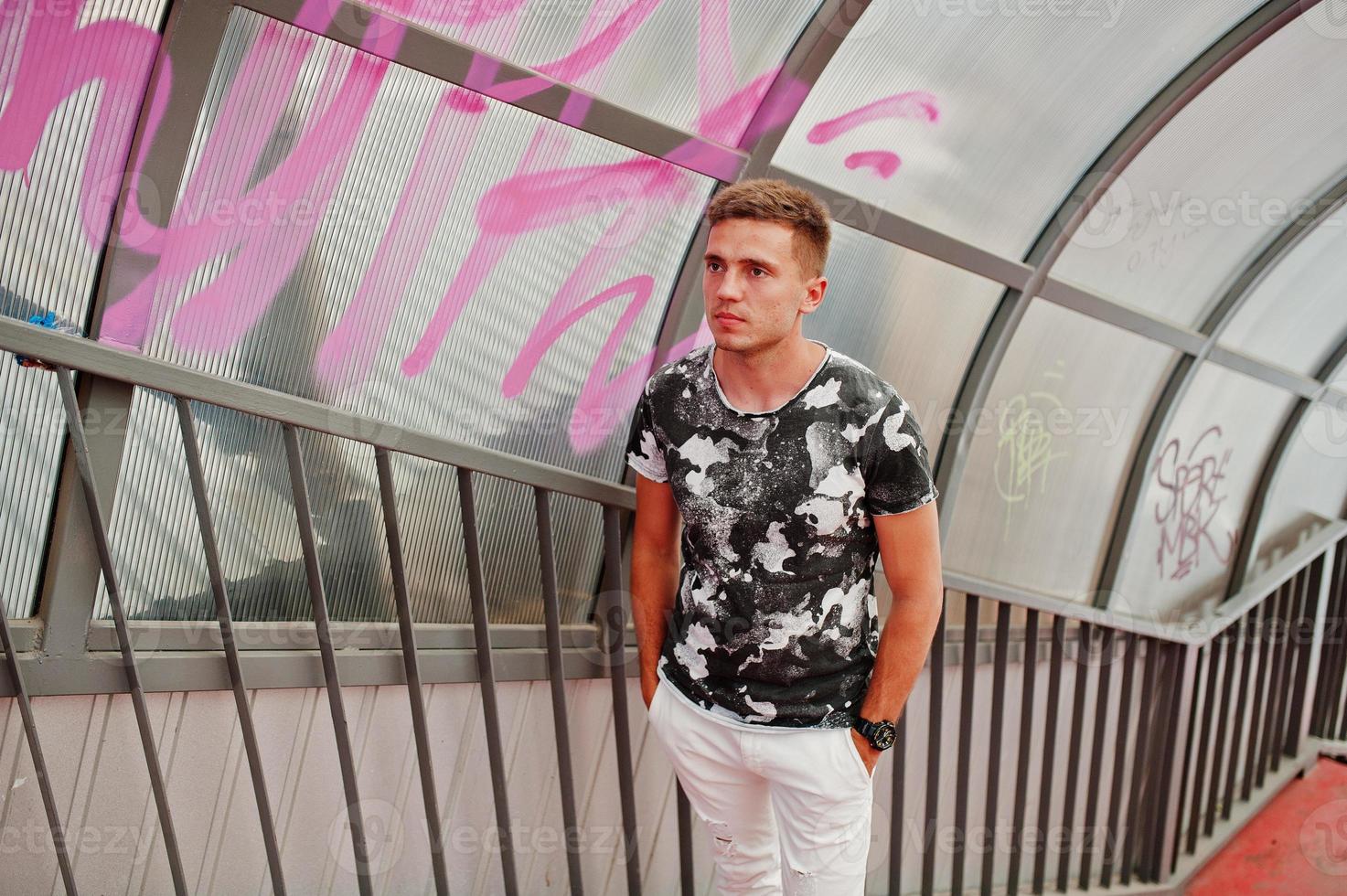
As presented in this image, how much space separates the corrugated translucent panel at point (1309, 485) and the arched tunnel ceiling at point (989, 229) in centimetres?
4

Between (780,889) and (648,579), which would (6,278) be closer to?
(648,579)

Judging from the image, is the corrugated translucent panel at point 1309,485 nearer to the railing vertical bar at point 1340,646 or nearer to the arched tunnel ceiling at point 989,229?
the arched tunnel ceiling at point 989,229

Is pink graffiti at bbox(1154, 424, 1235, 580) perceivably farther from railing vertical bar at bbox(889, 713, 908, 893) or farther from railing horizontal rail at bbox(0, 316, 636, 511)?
railing horizontal rail at bbox(0, 316, 636, 511)

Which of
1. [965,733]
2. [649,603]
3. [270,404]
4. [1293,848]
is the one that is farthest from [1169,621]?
[270,404]

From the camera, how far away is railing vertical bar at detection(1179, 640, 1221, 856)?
4688 mm

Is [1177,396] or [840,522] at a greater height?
[1177,396]

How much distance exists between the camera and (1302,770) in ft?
18.5

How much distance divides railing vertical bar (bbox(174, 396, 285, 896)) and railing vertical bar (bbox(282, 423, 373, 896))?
6.7 inches

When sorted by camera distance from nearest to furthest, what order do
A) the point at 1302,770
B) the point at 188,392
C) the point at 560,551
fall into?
the point at 188,392
the point at 560,551
the point at 1302,770

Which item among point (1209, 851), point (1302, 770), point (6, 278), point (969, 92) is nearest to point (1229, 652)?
point (1209, 851)

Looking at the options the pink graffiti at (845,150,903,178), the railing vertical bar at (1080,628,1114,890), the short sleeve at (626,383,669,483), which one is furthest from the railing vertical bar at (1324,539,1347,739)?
the short sleeve at (626,383,669,483)

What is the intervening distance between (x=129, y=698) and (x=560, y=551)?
→ 3.99 feet

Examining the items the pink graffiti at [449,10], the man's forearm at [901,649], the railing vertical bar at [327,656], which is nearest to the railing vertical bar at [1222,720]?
the man's forearm at [901,649]

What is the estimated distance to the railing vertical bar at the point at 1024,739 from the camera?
148 inches
